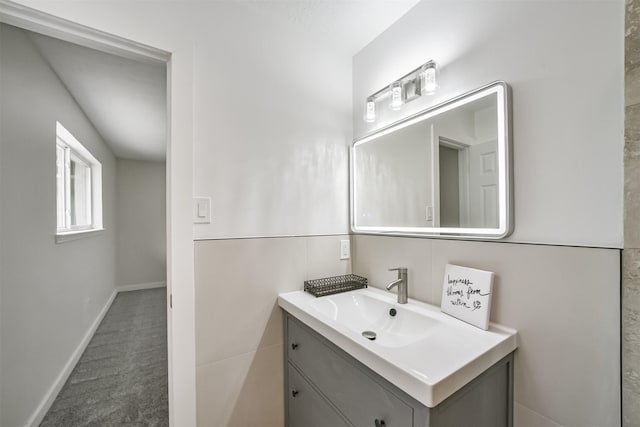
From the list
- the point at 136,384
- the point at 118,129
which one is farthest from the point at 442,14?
the point at 118,129

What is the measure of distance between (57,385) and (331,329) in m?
2.25

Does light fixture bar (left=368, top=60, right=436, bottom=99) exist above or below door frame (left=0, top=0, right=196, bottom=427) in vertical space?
above

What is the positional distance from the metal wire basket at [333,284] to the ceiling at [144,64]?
131cm

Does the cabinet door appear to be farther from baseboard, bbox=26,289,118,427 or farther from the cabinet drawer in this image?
baseboard, bbox=26,289,118,427

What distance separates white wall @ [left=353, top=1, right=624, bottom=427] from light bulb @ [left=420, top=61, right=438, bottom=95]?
11 cm

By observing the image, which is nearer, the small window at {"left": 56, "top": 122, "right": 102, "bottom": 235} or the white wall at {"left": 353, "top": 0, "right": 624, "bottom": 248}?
the white wall at {"left": 353, "top": 0, "right": 624, "bottom": 248}

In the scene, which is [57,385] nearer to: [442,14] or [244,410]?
[244,410]

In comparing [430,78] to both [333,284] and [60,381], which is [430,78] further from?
[60,381]

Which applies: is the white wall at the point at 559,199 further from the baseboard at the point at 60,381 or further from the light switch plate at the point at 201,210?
the baseboard at the point at 60,381

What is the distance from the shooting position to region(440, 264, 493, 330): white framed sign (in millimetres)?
940

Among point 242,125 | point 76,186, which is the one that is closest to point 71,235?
point 76,186

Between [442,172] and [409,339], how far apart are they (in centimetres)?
75

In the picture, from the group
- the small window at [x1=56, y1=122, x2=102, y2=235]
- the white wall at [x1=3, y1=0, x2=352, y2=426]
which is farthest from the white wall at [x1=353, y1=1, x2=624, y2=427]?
the small window at [x1=56, y1=122, x2=102, y2=235]

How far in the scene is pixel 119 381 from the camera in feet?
6.43
